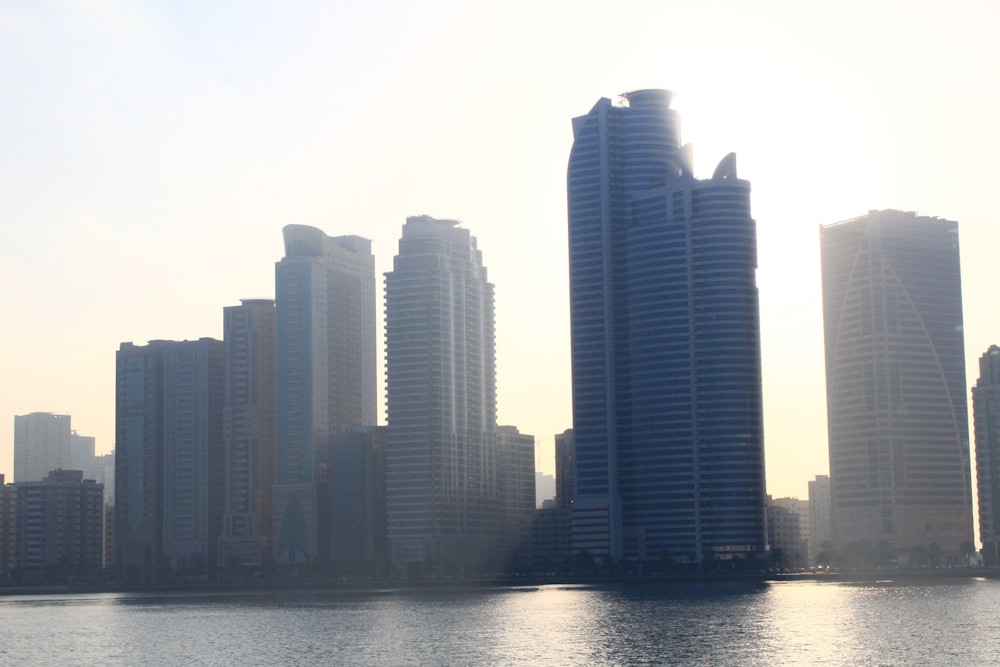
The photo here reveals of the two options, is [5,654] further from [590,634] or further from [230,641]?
[590,634]

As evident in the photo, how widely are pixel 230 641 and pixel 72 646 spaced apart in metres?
18.3

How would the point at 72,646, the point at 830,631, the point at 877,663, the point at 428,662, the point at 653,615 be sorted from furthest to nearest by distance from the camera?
1. the point at 653,615
2. the point at 72,646
3. the point at 830,631
4. the point at 428,662
5. the point at 877,663

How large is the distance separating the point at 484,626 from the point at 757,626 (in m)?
32.0

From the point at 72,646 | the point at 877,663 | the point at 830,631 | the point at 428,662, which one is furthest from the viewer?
the point at 72,646

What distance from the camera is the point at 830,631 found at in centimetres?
16138

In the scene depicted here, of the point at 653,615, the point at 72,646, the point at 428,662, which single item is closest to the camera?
the point at 428,662

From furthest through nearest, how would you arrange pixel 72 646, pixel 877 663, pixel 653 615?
pixel 653 615 < pixel 72 646 < pixel 877 663

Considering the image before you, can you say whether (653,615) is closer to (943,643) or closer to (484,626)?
(484,626)

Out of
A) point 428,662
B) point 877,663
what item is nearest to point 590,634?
point 428,662

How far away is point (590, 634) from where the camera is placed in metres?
165

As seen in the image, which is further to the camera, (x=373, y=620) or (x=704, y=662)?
(x=373, y=620)

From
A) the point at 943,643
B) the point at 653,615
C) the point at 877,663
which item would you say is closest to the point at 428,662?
the point at 877,663

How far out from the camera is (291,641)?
6545 inches

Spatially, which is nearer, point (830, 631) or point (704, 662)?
point (704, 662)
